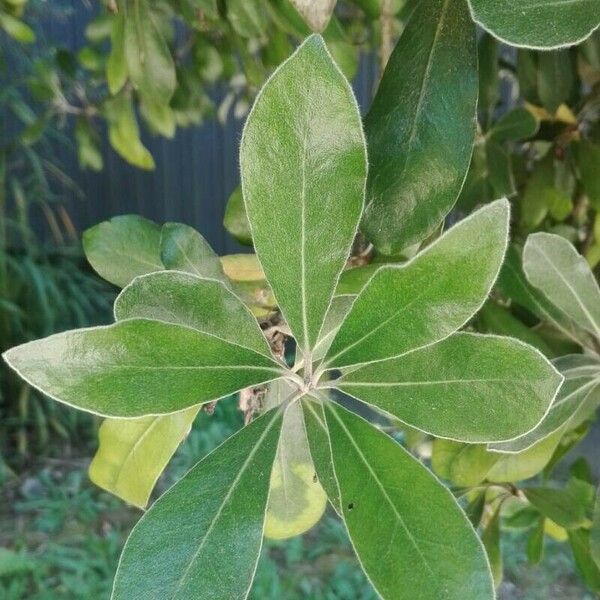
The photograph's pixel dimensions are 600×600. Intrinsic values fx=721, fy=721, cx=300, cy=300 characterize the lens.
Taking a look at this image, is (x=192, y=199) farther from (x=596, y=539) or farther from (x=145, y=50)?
(x=596, y=539)

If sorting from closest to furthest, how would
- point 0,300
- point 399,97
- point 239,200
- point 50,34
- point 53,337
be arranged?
point 53,337
point 399,97
point 239,200
point 0,300
point 50,34

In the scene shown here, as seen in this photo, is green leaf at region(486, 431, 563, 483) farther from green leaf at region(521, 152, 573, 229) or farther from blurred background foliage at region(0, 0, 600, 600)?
green leaf at region(521, 152, 573, 229)

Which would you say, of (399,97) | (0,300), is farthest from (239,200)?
(0,300)

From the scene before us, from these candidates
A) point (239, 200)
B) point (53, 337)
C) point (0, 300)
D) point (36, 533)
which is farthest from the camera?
point (0, 300)

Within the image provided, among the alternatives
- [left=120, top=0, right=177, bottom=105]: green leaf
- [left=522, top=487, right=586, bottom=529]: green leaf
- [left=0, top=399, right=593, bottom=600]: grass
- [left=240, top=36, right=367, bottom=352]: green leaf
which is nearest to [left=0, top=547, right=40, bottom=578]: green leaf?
[left=0, top=399, right=593, bottom=600]: grass

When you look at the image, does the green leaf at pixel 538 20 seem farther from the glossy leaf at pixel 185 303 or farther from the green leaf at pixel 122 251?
the green leaf at pixel 122 251

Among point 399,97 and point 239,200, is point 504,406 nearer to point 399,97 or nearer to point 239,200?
point 399,97
